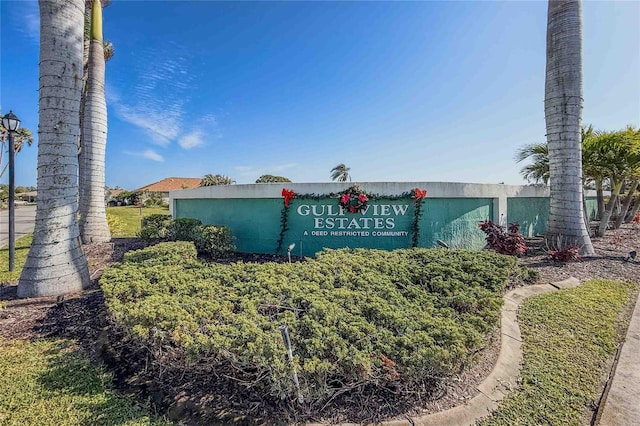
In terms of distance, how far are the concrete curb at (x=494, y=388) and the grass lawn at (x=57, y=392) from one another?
1.71 m

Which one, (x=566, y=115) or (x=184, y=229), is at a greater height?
(x=566, y=115)

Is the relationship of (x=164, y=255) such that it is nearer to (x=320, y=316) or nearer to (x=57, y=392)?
(x=57, y=392)

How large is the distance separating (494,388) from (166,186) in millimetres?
56915

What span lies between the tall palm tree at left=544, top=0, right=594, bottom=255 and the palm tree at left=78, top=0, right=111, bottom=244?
13289 mm

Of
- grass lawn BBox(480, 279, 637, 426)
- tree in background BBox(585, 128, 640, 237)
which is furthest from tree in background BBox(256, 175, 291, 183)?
grass lawn BBox(480, 279, 637, 426)

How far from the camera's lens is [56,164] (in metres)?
5.46

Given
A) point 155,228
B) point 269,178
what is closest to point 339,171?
point 269,178

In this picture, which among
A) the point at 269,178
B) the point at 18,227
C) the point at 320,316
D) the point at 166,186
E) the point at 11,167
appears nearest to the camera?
the point at 320,316

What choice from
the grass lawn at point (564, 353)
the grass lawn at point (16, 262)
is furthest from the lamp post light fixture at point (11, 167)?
the grass lawn at point (564, 353)

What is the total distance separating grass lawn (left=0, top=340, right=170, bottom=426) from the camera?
8.03 ft

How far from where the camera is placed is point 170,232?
9.41m

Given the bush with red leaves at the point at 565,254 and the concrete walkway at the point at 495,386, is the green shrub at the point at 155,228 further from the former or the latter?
the bush with red leaves at the point at 565,254

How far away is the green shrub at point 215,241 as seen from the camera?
7.90m

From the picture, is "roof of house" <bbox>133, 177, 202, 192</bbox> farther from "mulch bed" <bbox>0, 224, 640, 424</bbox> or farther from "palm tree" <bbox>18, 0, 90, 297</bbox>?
"mulch bed" <bbox>0, 224, 640, 424</bbox>
